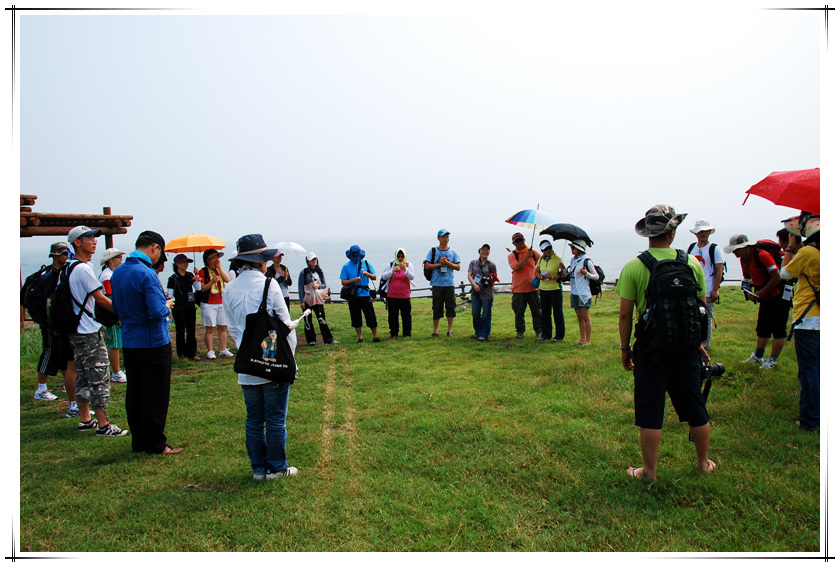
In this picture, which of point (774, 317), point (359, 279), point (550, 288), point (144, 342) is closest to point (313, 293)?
point (359, 279)

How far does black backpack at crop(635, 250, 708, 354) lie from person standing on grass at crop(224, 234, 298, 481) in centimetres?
258

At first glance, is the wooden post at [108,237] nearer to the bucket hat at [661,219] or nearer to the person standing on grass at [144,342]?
the person standing on grass at [144,342]

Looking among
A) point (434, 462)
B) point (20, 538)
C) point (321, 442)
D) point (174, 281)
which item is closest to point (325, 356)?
point (174, 281)

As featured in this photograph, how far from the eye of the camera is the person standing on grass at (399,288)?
10461mm

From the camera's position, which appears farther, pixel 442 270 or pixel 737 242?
pixel 442 270

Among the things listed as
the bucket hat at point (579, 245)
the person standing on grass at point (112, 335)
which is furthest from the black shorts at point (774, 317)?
the person standing on grass at point (112, 335)

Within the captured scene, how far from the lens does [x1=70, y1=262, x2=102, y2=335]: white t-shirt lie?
5.20 metres

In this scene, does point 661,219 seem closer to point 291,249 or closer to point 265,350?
point 265,350

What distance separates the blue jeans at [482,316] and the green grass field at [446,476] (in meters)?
2.93

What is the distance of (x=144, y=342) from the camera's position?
4.82 metres

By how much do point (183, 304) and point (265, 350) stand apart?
5587 millimetres

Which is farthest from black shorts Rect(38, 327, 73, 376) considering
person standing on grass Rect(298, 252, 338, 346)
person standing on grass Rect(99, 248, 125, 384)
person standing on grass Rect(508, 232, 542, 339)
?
person standing on grass Rect(508, 232, 542, 339)

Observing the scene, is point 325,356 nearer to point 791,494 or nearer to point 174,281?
point 174,281

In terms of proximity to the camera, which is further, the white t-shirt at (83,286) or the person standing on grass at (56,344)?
the person standing on grass at (56,344)
